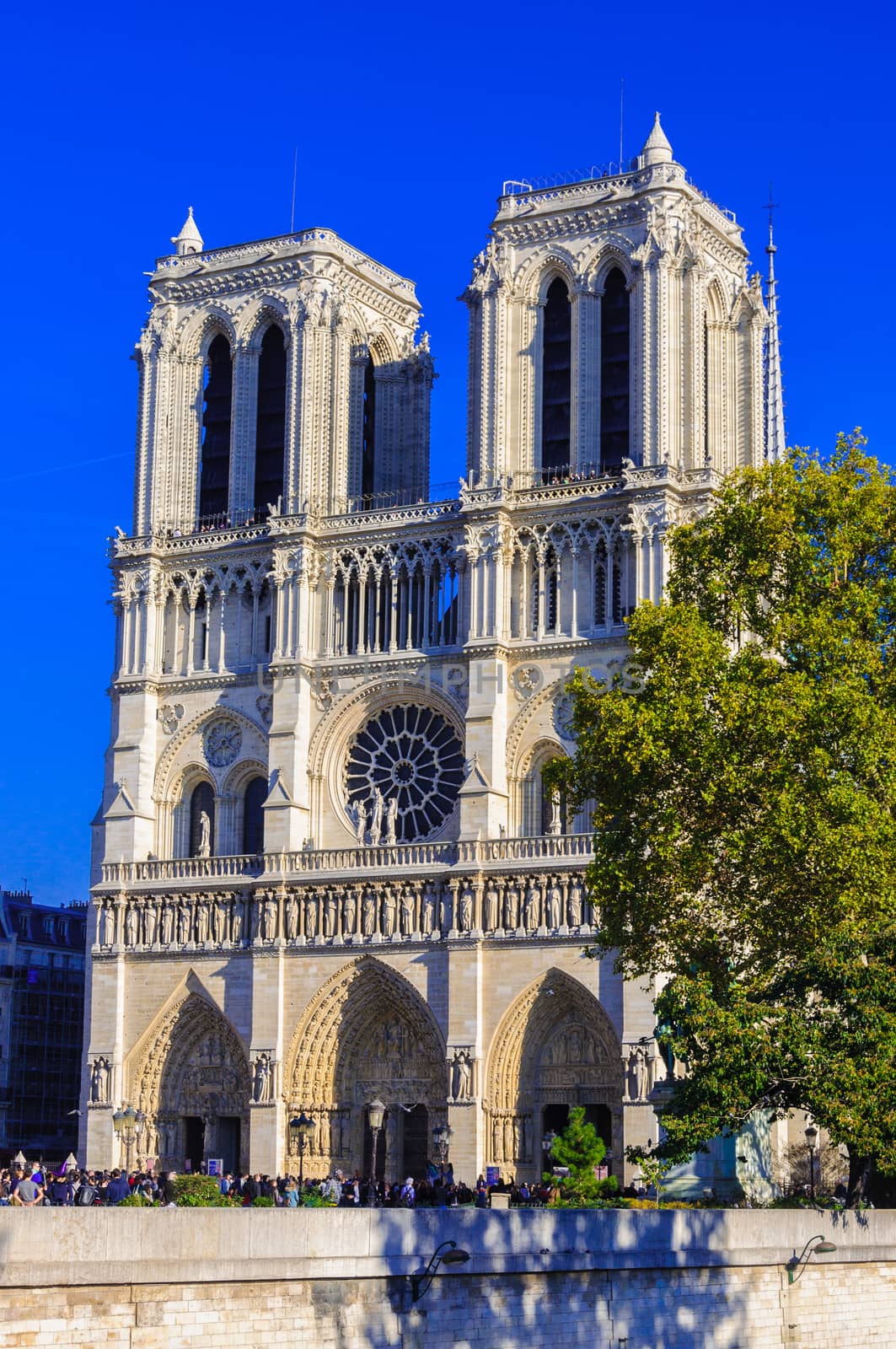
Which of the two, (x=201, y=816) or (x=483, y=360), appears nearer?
(x=483, y=360)

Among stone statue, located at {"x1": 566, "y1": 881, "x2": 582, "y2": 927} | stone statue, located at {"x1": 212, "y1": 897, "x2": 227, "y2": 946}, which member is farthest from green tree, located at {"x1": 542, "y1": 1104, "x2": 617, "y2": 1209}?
stone statue, located at {"x1": 212, "y1": 897, "x2": 227, "y2": 946}

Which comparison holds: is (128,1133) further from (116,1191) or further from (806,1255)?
(806,1255)

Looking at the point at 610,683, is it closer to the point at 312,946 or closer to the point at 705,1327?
the point at 312,946

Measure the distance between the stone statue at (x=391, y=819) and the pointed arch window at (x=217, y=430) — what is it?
9571 mm

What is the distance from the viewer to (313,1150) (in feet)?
160

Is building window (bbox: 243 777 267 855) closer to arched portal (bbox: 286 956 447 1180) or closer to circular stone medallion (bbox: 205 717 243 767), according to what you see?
circular stone medallion (bbox: 205 717 243 767)

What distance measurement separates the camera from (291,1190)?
124ft

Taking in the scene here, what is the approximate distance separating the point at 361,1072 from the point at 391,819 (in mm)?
5835

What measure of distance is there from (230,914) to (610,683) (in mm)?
10554

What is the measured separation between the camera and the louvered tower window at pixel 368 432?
2159 inches

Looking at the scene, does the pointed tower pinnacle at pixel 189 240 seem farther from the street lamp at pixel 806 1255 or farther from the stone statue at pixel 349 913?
the street lamp at pixel 806 1255

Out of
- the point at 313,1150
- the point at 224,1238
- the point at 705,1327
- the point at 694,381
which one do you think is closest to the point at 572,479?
the point at 694,381

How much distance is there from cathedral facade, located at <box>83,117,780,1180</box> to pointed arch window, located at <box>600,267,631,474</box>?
9 centimetres

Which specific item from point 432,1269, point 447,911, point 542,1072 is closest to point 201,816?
point 447,911
